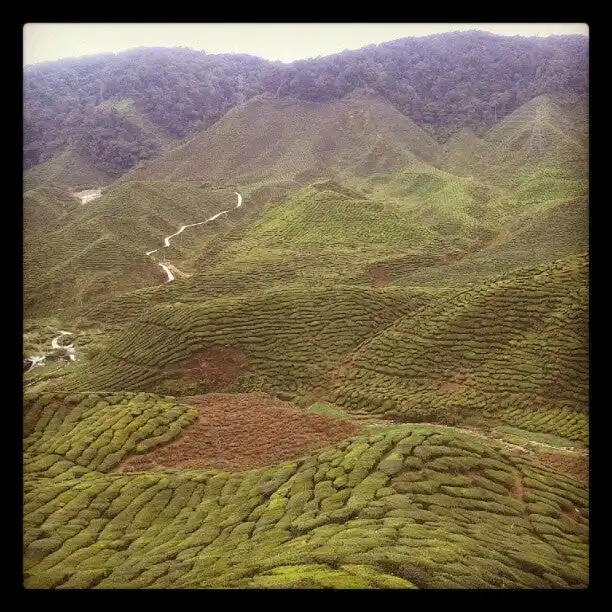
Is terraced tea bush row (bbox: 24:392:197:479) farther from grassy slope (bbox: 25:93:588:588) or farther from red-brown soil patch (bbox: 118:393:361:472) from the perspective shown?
red-brown soil patch (bbox: 118:393:361:472)

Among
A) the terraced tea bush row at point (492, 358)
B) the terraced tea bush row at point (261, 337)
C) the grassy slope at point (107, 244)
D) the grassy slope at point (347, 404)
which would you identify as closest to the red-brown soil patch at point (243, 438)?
the grassy slope at point (347, 404)

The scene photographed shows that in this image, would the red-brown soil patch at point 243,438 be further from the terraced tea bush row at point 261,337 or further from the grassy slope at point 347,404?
the terraced tea bush row at point 261,337

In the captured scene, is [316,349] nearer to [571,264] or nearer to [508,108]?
[571,264]

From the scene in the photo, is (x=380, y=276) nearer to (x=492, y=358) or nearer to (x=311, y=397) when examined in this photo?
(x=492, y=358)

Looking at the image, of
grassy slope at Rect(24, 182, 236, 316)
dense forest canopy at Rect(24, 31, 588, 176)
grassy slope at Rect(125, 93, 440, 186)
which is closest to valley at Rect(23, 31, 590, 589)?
grassy slope at Rect(24, 182, 236, 316)

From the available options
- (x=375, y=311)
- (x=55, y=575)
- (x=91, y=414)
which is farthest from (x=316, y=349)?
(x=55, y=575)

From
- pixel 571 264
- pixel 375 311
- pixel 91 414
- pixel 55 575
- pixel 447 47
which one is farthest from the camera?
pixel 447 47
